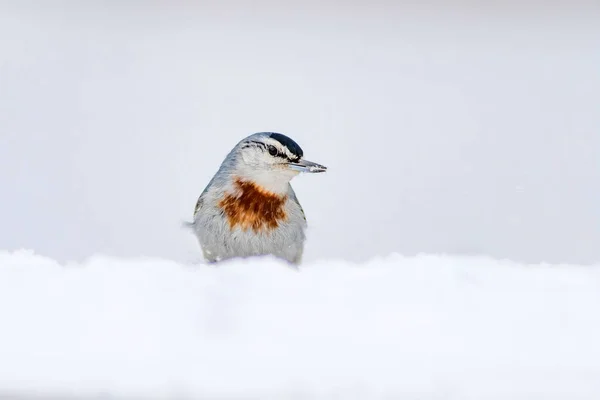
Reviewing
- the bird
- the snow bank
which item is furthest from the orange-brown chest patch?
the snow bank

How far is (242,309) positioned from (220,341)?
4 cm

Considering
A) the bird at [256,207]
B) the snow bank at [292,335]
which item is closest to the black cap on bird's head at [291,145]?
the bird at [256,207]

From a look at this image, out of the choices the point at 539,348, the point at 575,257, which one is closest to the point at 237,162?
the point at 539,348

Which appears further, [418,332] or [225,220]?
[225,220]

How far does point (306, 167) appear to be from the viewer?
1190 mm

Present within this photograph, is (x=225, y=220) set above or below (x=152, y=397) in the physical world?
above

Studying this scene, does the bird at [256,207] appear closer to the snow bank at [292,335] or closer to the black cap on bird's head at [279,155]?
the black cap on bird's head at [279,155]

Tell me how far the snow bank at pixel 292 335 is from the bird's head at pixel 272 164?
0.54 m

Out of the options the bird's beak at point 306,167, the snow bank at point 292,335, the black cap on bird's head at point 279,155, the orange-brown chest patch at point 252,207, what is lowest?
the snow bank at point 292,335

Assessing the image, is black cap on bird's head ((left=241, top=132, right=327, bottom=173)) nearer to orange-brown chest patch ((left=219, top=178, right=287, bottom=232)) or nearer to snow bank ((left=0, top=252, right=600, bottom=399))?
orange-brown chest patch ((left=219, top=178, right=287, bottom=232))

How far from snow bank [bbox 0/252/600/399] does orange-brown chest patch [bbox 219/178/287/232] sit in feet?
1.60

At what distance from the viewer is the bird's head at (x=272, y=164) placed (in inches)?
47.6

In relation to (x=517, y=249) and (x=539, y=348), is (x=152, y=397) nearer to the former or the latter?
(x=539, y=348)

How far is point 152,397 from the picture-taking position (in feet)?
1.88
